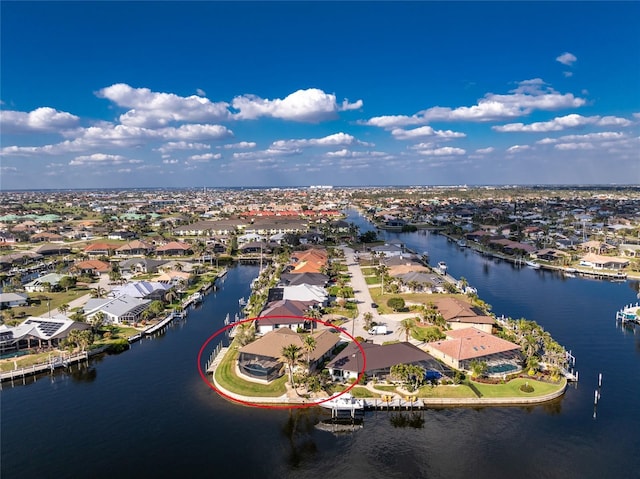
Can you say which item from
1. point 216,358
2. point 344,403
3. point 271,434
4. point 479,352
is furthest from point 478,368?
point 216,358

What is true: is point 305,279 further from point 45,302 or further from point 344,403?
point 45,302

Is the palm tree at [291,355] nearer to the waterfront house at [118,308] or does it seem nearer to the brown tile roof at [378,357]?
the brown tile roof at [378,357]

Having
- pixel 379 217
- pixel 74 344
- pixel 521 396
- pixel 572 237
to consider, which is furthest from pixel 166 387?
pixel 379 217

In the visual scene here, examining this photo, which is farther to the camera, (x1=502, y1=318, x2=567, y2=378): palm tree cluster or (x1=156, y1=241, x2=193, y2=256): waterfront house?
(x1=156, y1=241, x2=193, y2=256): waterfront house

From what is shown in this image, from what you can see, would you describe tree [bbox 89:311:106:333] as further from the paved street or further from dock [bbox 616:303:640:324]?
dock [bbox 616:303:640:324]

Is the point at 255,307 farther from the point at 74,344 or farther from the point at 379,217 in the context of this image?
the point at 379,217

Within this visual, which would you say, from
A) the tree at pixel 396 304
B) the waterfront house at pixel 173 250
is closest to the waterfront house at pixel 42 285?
the waterfront house at pixel 173 250

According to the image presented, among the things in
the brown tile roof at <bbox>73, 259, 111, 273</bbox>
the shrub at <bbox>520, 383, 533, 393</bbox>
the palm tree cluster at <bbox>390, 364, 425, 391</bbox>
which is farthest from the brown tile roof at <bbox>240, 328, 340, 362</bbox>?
the brown tile roof at <bbox>73, 259, 111, 273</bbox>
